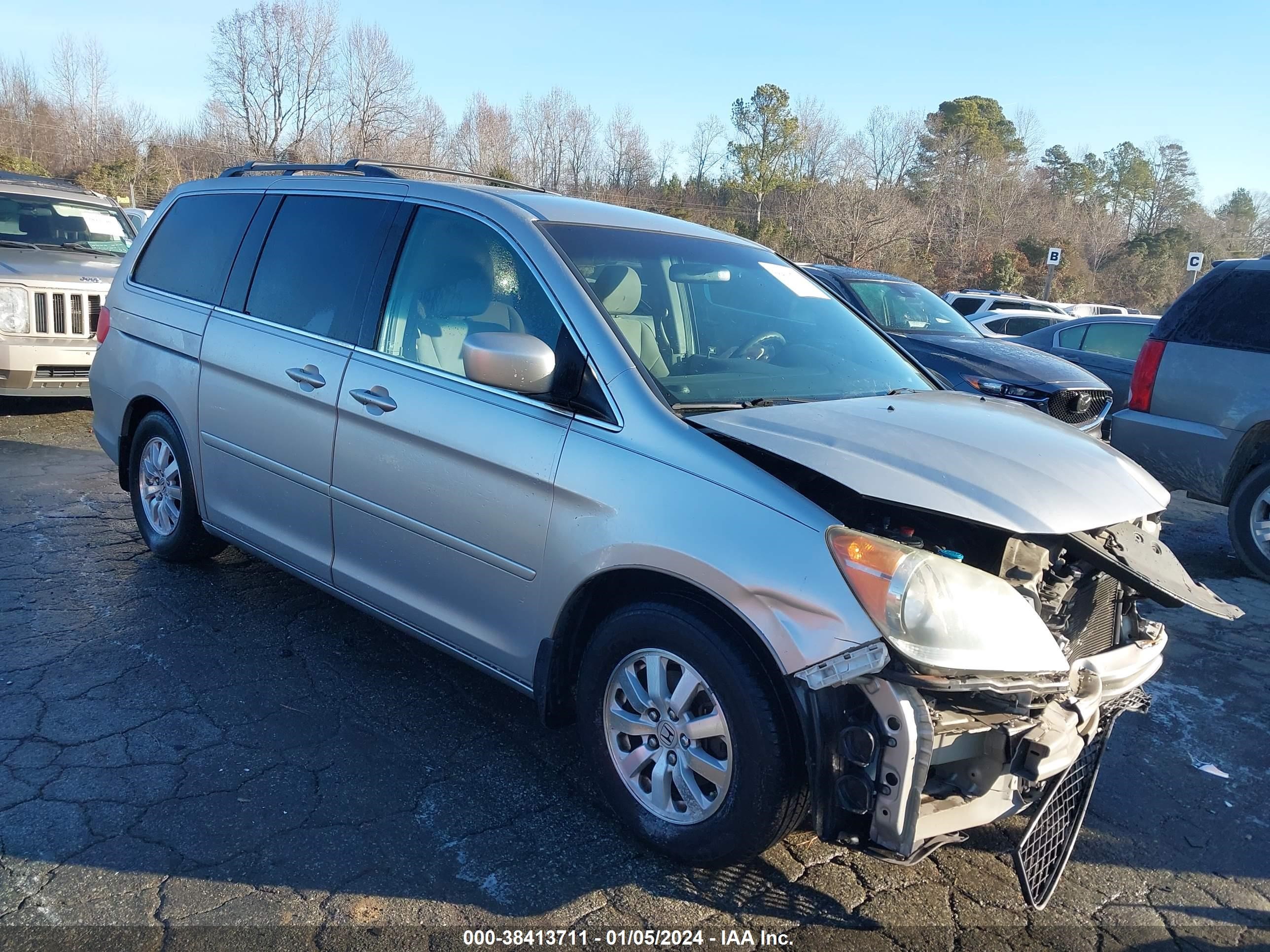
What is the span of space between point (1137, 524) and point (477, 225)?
2501 mm

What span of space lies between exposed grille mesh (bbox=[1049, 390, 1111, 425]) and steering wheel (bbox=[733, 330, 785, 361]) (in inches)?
169

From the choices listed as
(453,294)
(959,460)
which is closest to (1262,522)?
(959,460)

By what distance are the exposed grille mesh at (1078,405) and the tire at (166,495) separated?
18.9 ft

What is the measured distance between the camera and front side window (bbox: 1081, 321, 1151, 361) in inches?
434

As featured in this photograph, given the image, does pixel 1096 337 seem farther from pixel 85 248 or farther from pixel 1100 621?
pixel 85 248

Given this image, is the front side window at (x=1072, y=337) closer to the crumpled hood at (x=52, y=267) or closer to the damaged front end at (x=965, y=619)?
the damaged front end at (x=965, y=619)

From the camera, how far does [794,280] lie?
4.27 meters

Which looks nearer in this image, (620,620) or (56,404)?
(620,620)

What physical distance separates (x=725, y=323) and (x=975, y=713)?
1747 mm

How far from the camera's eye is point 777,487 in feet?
8.89

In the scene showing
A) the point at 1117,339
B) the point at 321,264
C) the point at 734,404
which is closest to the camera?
the point at 734,404

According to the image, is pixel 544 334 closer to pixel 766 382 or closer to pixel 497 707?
pixel 766 382

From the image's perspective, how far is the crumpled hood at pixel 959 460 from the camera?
2639 mm

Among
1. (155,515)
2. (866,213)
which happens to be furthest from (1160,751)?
(866,213)
